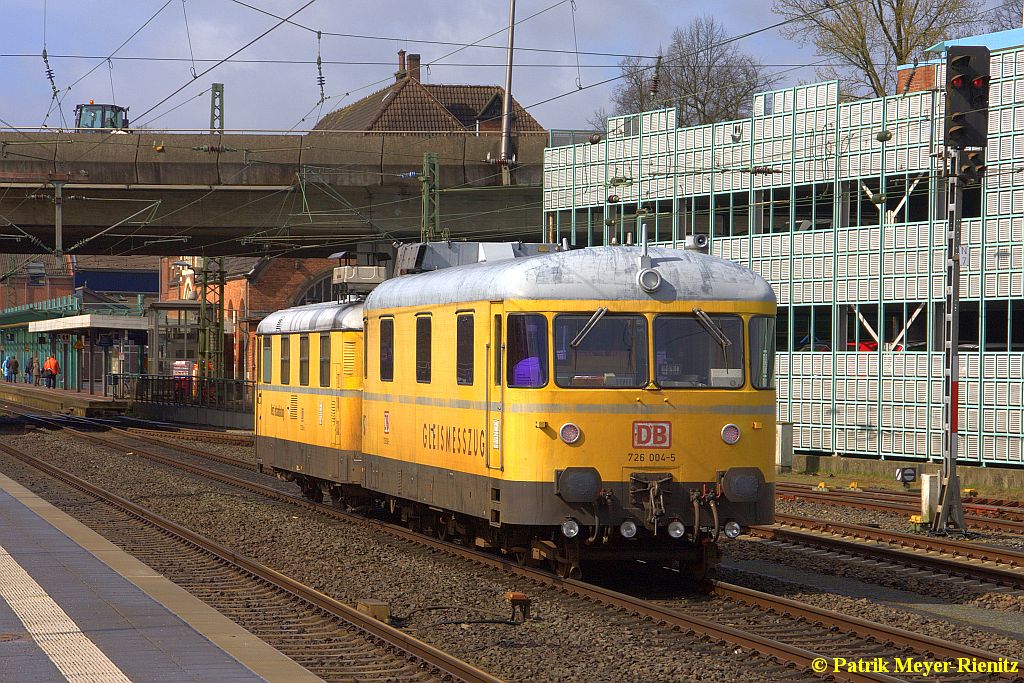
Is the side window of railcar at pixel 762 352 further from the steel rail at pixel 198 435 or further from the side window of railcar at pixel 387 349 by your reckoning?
the steel rail at pixel 198 435

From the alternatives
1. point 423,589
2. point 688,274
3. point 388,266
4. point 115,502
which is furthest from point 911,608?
point 115,502

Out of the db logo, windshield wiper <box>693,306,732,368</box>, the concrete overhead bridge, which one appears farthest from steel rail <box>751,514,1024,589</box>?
the concrete overhead bridge

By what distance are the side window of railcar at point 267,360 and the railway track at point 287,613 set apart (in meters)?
4.26

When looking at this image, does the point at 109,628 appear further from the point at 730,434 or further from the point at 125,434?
the point at 125,434

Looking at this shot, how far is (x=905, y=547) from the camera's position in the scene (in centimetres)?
1691

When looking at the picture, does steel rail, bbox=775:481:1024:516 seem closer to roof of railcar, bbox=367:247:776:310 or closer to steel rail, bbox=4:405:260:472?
steel rail, bbox=4:405:260:472

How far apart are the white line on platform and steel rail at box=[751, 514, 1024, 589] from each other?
28.2ft

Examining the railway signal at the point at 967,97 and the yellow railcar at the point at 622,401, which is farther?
the railway signal at the point at 967,97

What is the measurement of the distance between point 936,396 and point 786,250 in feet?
18.6

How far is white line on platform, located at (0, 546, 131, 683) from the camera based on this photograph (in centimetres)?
878

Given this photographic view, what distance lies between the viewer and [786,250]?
33406 millimetres

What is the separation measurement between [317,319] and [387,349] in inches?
143

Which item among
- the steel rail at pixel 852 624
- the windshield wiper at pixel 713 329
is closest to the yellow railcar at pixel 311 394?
the windshield wiper at pixel 713 329

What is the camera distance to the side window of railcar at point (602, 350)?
12.7 meters
